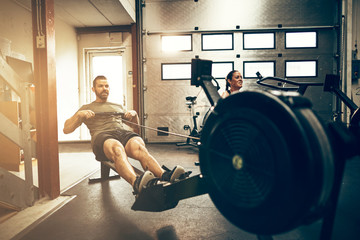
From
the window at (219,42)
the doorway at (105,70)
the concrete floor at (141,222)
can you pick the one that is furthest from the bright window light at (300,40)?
the doorway at (105,70)

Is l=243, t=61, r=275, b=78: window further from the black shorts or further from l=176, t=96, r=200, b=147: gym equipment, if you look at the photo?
the black shorts

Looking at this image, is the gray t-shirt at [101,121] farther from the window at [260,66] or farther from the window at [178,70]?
the window at [260,66]

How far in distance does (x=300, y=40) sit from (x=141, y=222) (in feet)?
16.6

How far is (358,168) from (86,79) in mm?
5680

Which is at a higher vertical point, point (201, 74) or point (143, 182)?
point (201, 74)

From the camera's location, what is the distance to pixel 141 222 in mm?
1751

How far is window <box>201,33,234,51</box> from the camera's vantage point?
17.3 feet

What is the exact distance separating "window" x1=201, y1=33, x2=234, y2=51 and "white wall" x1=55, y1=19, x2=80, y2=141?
119 inches

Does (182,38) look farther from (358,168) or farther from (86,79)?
(358,168)

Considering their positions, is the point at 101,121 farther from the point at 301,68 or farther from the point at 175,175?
the point at 301,68

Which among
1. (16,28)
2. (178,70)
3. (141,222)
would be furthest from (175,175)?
(16,28)

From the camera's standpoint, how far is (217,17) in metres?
5.26

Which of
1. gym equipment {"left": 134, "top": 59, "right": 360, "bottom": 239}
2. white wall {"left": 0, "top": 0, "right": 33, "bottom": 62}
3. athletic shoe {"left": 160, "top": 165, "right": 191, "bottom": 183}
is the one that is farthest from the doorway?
gym equipment {"left": 134, "top": 59, "right": 360, "bottom": 239}

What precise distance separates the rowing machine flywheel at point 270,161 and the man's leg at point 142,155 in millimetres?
887
